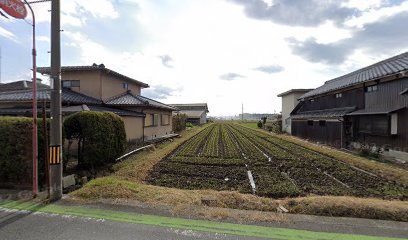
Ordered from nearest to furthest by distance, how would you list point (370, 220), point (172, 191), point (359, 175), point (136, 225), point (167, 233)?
point (167, 233), point (136, 225), point (370, 220), point (172, 191), point (359, 175)

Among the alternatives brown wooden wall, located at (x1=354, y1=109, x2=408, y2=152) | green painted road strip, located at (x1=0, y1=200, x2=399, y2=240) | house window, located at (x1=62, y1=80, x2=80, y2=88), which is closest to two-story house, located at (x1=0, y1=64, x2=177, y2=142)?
house window, located at (x1=62, y1=80, x2=80, y2=88)

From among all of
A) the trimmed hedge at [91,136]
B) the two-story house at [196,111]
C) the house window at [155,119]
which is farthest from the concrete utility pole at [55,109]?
the two-story house at [196,111]

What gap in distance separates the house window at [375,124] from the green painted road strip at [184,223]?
10.7 meters

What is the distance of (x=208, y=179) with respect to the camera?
7148mm

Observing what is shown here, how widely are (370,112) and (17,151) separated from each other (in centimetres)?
1516

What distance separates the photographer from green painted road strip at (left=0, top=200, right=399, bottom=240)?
348cm

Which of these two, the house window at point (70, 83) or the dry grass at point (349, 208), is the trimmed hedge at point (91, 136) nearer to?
the dry grass at point (349, 208)

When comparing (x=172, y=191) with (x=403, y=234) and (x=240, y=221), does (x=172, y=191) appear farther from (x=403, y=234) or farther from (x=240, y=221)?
(x=403, y=234)

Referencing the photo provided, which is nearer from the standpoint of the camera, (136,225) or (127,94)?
(136,225)

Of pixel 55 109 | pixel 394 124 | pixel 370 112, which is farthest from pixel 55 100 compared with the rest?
pixel 370 112

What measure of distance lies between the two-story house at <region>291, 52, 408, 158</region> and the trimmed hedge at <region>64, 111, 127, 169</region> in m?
12.4

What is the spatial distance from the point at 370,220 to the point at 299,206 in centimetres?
111

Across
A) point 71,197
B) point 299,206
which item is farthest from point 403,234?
point 71,197

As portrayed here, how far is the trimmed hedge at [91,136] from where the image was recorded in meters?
7.81
